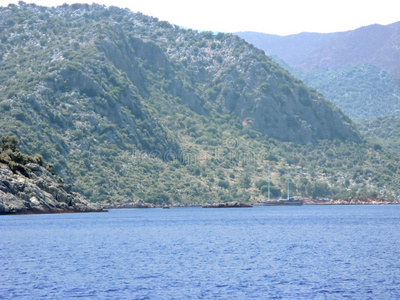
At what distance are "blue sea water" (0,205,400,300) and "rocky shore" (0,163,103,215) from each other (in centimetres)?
4474

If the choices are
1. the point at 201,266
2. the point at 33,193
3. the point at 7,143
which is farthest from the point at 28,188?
the point at 201,266

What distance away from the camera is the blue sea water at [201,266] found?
→ 166 ft

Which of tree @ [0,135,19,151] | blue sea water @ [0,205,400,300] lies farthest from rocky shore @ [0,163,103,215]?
blue sea water @ [0,205,400,300]

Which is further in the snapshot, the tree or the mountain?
the tree

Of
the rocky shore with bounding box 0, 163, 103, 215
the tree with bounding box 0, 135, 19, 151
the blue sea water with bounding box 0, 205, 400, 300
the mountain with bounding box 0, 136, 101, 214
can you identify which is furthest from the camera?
the tree with bounding box 0, 135, 19, 151

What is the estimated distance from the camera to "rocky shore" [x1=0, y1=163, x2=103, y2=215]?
146375 mm

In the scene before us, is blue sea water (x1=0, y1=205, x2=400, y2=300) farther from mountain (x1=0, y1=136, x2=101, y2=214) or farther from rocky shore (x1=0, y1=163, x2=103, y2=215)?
mountain (x1=0, y1=136, x2=101, y2=214)

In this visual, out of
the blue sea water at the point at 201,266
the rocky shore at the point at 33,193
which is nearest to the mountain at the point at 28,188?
the rocky shore at the point at 33,193

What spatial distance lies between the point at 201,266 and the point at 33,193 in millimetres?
97777

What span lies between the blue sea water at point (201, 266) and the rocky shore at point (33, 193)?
44736 millimetres

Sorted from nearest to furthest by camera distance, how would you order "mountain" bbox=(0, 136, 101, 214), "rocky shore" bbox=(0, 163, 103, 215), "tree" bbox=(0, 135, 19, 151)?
1. "rocky shore" bbox=(0, 163, 103, 215)
2. "mountain" bbox=(0, 136, 101, 214)
3. "tree" bbox=(0, 135, 19, 151)

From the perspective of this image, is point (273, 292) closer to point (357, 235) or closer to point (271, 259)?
point (271, 259)

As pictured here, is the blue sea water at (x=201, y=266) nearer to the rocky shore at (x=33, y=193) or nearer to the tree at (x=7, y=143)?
the rocky shore at (x=33, y=193)

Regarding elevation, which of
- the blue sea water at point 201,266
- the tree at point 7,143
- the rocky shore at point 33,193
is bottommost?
the blue sea water at point 201,266
